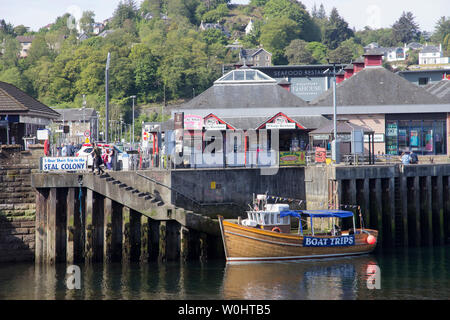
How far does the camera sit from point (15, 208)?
36406mm

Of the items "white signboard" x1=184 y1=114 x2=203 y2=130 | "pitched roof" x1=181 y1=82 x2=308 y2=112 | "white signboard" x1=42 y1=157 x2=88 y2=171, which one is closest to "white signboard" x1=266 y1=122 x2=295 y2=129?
"pitched roof" x1=181 y1=82 x2=308 y2=112

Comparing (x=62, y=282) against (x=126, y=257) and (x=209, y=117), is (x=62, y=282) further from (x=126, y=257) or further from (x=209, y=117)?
(x=209, y=117)

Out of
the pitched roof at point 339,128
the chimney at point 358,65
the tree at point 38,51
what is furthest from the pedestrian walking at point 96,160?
the tree at point 38,51

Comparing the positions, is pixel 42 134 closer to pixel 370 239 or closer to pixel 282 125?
pixel 282 125

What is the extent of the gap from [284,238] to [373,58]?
1025 inches

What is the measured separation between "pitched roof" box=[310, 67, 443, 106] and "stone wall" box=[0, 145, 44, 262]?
82.6ft

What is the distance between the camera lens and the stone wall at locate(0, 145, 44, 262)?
3597 centimetres

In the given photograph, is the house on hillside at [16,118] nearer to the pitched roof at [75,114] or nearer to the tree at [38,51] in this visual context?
the pitched roof at [75,114]

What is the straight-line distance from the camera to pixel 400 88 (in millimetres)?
53500

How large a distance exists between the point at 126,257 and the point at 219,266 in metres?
5.06

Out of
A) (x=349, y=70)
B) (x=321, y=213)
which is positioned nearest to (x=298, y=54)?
(x=349, y=70)

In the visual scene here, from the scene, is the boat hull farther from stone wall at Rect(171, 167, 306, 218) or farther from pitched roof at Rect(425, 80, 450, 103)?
pitched roof at Rect(425, 80, 450, 103)
